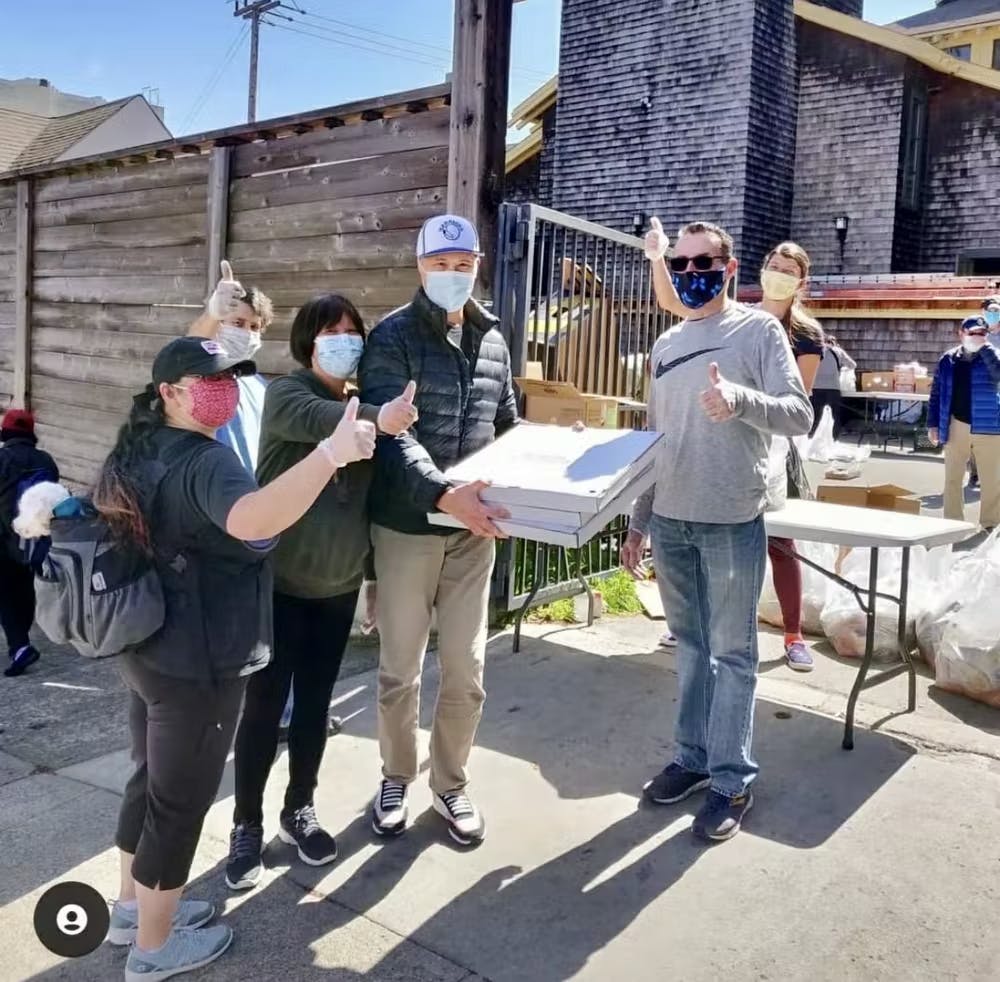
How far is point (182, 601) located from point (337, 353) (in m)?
0.93

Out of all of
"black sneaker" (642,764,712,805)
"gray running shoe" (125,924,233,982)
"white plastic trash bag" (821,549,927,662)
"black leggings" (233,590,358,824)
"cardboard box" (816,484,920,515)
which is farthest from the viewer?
"cardboard box" (816,484,920,515)

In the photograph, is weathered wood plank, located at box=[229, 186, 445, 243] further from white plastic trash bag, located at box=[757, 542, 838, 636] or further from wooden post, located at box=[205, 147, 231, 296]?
white plastic trash bag, located at box=[757, 542, 838, 636]

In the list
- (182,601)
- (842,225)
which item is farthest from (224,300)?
(842,225)

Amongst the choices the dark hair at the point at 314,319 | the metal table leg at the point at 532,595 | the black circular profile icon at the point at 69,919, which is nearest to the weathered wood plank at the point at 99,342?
the metal table leg at the point at 532,595

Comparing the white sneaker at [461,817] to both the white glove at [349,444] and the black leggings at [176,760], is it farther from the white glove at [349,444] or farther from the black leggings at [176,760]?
the white glove at [349,444]

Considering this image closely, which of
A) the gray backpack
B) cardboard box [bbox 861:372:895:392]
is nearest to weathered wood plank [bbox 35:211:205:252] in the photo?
the gray backpack

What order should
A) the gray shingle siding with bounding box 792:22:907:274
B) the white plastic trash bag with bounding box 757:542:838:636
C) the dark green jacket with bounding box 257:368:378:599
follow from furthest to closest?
the gray shingle siding with bounding box 792:22:907:274
the white plastic trash bag with bounding box 757:542:838:636
the dark green jacket with bounding box 257:368:378:599

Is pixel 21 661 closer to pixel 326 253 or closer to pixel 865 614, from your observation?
pixel 326 253

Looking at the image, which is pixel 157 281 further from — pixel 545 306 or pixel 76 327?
pixel 545 306

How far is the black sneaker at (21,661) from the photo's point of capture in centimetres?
487

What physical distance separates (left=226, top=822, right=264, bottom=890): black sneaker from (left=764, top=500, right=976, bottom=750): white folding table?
222 centimetres

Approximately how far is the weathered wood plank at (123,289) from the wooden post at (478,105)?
7.05 feet

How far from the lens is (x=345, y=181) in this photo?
16.6ft

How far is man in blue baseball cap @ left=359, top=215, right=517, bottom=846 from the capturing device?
2.77 meters
